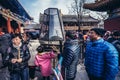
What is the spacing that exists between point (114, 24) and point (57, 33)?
3095mm

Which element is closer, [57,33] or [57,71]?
[57,71]

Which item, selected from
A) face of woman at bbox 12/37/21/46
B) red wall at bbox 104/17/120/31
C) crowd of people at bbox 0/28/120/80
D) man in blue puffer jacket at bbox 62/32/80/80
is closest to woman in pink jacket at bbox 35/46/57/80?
crowd of people at bbox 0/28/120/80

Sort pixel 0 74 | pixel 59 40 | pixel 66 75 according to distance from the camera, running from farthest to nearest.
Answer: pixel 59 40 < pixel 0 74 < pixel 66 75

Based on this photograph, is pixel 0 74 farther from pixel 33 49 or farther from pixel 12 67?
pixel 12 67

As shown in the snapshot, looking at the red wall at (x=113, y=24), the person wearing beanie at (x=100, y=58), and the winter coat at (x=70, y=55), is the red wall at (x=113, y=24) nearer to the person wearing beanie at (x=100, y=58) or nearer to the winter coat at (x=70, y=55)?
the winter coat at (x=70, y=55)

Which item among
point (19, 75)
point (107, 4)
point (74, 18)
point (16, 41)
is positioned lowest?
point (19, 75)

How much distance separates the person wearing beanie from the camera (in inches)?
164

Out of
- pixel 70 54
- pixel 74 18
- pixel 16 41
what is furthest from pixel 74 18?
pixel 16 41

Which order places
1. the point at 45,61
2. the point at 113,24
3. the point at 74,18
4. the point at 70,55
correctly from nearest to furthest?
1. the point at 70,55
2. the point at 45,61
3. the point at 113,24
4. the point at 74,18

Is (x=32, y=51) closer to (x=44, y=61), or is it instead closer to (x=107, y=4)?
(x=44, y=61)

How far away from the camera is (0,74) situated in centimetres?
786

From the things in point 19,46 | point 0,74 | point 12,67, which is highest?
point 19,46

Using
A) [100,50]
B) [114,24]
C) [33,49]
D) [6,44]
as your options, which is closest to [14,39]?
[100,50]

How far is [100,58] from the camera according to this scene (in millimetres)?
4324
